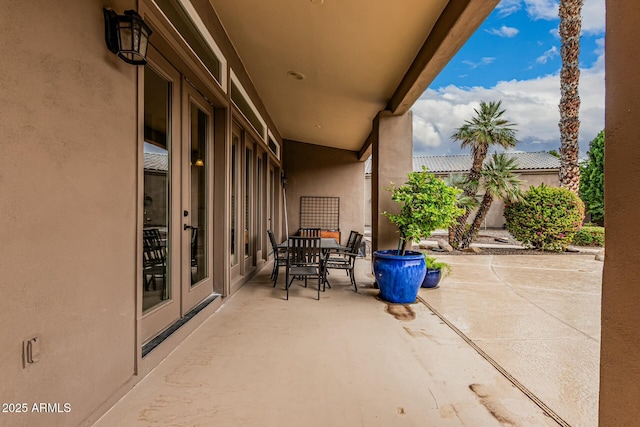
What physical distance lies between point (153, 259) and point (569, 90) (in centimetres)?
1243

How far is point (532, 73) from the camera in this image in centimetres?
3319

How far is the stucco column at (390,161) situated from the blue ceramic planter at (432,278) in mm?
636

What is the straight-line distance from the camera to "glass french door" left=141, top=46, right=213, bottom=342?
7.91 feet

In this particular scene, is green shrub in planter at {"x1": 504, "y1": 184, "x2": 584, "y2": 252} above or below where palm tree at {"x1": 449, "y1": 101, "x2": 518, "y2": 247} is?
below

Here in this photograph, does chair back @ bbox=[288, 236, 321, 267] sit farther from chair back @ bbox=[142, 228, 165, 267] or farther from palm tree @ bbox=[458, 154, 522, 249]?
palm tree @ bbox=[458, 154, 522, 249]

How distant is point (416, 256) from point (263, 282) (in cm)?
250

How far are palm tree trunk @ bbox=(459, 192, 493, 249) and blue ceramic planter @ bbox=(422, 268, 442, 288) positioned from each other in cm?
551

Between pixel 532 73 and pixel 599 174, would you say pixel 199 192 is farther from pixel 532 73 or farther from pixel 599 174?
pixel 532 73

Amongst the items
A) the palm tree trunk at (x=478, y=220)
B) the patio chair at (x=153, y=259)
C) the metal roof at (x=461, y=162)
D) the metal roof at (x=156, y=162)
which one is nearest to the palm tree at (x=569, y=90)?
the palm tree trunk at (x=478, y=220)

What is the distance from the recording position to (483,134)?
8.81 metres

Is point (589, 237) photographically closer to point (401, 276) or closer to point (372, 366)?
point (401, 276)

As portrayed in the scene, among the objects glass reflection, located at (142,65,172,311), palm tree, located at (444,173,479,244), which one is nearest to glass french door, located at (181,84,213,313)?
glass reflection, located at (142,65,172,311)

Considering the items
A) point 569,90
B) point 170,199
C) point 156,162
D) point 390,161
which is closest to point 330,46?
point 390,161

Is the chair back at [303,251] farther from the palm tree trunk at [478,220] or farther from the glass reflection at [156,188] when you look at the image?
the palm tree trunk at [478,220]
